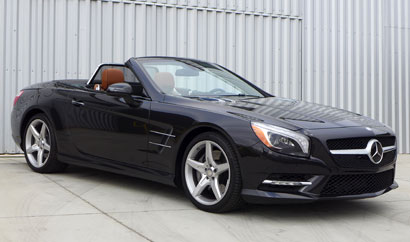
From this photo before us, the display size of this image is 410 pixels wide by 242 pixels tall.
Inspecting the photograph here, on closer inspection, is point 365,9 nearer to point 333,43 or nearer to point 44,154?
point 333,43

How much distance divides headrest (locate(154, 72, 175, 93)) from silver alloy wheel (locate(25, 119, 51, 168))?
5.58ft

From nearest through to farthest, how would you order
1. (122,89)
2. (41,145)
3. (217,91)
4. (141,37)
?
(122,89), (217,91), (41,145), (141,37)

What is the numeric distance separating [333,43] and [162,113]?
6.80m

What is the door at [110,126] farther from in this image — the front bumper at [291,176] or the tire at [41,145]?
the front bumper at [291,176]

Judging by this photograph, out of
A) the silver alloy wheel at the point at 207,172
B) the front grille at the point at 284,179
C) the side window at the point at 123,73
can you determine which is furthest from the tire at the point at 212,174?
the side window at the point at 123,73

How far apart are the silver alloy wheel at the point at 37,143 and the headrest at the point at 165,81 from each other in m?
1.70

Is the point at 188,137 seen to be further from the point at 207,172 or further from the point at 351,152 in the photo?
the point at 351,152

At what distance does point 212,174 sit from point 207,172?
0.06 m

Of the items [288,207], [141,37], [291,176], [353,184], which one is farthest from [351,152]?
[141,37]

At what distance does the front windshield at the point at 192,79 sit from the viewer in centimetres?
564

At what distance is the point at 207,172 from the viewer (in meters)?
4.85

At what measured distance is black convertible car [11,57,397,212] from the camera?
4.48 m

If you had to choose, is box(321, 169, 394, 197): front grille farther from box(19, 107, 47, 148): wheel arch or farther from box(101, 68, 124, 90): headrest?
box(19, 107, 47, 148): wheel arch

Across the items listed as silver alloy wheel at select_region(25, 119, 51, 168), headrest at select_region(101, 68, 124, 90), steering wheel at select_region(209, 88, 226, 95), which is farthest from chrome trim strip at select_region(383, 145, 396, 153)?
silver alloy wheel at select_region(25, 119, 51, 168)
